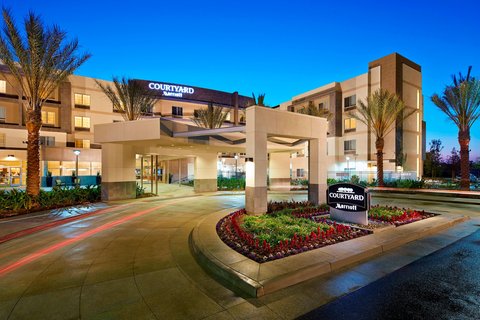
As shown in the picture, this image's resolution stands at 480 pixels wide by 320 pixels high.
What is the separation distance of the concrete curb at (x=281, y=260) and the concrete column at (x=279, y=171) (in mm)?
17769

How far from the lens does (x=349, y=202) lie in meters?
10.3

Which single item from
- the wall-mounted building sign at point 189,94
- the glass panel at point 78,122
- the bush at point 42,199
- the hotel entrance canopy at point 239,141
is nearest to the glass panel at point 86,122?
the glass panel at point 78,122

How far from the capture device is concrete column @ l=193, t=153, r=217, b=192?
24.5 metres

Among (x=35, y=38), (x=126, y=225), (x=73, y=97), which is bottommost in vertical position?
(x=126, y=225)

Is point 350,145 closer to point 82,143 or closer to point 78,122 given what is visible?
point 82,143

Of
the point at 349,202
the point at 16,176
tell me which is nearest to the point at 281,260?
the point at 349,202

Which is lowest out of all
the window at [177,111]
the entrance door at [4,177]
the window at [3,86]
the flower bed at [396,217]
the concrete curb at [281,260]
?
the concrete curb at [281,260]

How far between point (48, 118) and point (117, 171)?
2814 cm

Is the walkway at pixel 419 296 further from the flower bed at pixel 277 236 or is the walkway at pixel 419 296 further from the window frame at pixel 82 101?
the window frame at pixel 82 101

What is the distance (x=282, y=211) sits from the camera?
12.3 meters

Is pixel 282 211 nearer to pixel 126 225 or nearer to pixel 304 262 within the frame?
pixel 304 262

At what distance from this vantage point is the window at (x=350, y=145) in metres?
40.9

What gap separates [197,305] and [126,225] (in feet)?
24.8

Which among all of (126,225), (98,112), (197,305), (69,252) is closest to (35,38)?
(126,225)
